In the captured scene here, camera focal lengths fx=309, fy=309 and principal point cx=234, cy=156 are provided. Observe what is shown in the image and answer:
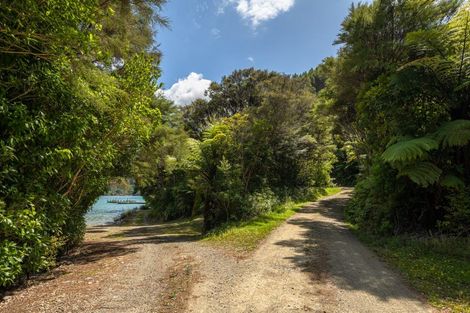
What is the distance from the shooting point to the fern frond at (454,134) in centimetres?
740

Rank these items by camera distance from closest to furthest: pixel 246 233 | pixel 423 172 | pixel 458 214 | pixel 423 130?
pixel 423 172 < pixel 458 214 < pixel 423 130 < pixel 246 233

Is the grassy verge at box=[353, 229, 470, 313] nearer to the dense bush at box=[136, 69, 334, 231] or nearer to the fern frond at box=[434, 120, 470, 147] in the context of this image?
the fern frond at box=[434, 120, 470, 147]

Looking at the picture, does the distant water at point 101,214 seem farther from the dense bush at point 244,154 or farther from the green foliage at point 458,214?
the green foliage at point 458,214

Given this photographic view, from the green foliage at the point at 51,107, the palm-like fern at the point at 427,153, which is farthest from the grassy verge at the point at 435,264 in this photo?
the green foliage at the point at 51,107

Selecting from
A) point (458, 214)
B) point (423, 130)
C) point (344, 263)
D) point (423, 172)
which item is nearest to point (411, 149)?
point (423, 172)

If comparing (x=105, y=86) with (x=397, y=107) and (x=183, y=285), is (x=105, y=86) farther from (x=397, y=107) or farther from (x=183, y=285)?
(x=397, y=107)

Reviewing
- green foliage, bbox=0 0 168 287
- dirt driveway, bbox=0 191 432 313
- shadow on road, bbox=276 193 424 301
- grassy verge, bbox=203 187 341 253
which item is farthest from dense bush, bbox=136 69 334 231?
green foliage, bbox=0 0 168 287

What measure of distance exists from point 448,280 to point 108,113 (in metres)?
7.79

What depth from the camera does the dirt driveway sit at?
4932 millimetres

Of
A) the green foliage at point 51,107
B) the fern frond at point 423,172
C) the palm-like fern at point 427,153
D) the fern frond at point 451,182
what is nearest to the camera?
the green foliage at point 51,107

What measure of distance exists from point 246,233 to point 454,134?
6.85 meters

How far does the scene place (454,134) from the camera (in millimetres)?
7602

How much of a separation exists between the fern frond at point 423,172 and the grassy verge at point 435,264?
1620 mm

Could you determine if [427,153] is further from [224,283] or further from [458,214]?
[224,283]
